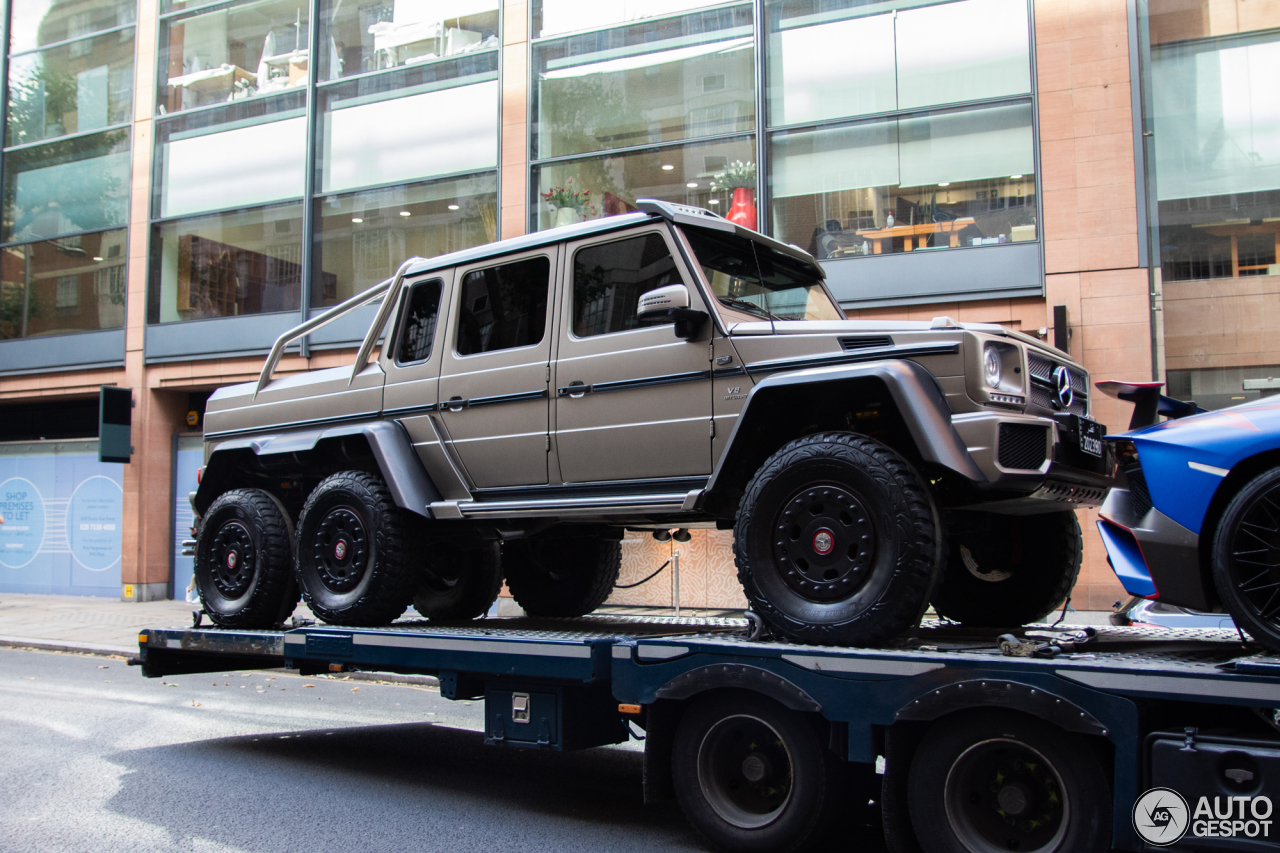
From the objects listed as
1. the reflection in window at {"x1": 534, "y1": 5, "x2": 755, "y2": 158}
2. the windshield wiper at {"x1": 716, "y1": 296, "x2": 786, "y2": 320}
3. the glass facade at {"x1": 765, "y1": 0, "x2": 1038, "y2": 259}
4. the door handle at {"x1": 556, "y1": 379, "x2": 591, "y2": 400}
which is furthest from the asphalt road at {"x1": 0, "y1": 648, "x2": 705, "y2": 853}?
the reflection in window at {"x1": 534, "y1": 5, "x2": 755, "y2": 158}

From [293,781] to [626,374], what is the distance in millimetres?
3173

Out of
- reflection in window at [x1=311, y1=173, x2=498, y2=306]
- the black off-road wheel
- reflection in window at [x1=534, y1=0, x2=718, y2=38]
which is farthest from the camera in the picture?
reflection in window at [x1=311, y1=173, x2=498, y2=306]

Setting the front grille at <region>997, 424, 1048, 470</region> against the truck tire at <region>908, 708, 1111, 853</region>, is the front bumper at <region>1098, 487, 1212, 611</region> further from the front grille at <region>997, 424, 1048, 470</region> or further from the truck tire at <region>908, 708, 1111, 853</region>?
the truck tire at <region>908, 708, 1111, 853</region>

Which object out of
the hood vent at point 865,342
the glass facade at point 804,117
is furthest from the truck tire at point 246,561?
the glass facade at point 804,117

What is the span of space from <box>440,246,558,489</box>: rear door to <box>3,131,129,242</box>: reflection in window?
15821mm

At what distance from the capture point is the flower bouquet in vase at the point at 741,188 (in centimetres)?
1433

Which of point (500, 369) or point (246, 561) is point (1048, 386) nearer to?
point (500, 369)

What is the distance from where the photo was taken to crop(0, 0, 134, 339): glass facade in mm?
19875

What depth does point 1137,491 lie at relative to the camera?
4531 mm

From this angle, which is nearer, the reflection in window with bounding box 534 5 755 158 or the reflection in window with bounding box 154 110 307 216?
the reflection in window with bounding box 534 5 755 158

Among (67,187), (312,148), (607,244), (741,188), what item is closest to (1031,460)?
(607,244)

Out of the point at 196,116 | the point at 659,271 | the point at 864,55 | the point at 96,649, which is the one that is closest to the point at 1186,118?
the point at 864,55

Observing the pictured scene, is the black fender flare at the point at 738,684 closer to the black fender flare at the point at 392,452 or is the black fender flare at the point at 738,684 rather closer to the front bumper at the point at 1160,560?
the front bumper at the point at 1160,560

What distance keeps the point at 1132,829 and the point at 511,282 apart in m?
4.27
